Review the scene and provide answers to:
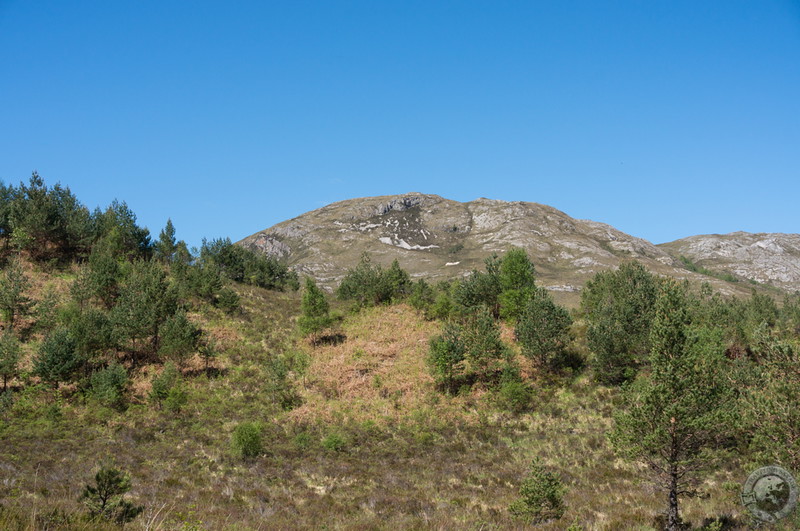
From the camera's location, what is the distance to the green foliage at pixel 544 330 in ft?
151

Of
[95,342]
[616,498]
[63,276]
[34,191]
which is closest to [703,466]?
[616,498]

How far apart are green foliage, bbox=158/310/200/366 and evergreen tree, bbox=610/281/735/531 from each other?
41.5 m

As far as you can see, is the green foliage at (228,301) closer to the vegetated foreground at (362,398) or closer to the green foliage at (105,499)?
the vegetated foreground at (362,398)

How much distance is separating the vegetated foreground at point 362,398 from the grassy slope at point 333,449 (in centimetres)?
22

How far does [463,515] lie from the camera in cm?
2147

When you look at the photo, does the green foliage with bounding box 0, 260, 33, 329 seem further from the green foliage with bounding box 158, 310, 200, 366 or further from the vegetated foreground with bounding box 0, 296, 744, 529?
the green foliage with bounding box 158, 310, 200, 366

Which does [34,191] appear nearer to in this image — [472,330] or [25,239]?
[25,239]

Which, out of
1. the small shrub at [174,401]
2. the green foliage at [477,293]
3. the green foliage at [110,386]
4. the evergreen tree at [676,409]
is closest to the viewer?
the evergreen tree at [676,409]

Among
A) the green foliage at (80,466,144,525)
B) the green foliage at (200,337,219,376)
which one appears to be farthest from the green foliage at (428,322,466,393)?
the green foliage at (80,466,144,525)

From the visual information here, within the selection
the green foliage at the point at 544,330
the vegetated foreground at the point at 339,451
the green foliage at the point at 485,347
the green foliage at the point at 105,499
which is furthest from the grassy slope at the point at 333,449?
the green foliage at the point at 544,330

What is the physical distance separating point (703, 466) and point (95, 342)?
170 feet

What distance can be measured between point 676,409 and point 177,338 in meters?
44.6

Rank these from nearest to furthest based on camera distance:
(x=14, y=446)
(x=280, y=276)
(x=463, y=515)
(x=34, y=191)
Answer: (x=463, y=515) → (x=14, y=446) → (x=34, y=191) → (x=280, y=276)

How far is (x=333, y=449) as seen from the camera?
3553 cm
